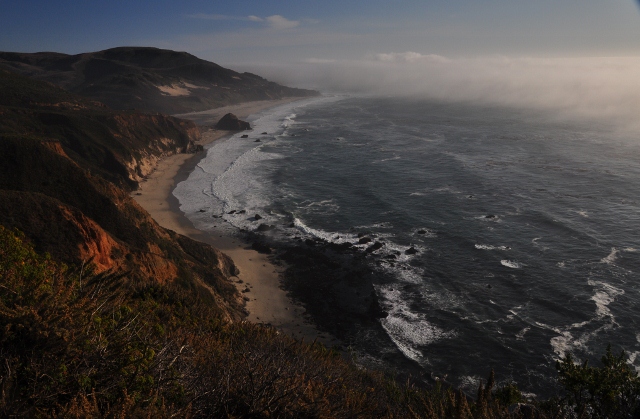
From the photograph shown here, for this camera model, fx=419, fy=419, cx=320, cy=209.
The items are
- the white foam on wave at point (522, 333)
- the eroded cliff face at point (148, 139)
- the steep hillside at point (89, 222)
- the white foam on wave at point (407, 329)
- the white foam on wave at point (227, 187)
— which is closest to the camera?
the steep hillside at point (89, 222)

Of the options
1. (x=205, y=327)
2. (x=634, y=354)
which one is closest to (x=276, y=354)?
(x=205, y=327)

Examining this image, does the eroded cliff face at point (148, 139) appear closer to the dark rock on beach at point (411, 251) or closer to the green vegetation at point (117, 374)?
the dark rock on beach at point (411, 251)

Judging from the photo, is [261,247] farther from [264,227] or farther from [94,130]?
[94,130]

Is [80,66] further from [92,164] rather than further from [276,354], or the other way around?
[276,354]

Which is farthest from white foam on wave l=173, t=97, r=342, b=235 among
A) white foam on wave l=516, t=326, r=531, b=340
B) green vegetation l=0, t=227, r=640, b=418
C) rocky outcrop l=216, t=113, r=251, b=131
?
green vegetation l=0, t=227, r=640, b=418

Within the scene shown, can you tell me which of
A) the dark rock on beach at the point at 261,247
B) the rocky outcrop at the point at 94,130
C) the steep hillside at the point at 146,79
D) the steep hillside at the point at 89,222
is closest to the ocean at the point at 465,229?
the dark rock on beach at the point at 261,247

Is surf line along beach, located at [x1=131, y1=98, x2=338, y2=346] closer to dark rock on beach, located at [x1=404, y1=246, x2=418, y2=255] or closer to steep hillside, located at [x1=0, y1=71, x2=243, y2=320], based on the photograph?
steep hillside, located at [x1=0, y1=71, x2=243, y2=320]
